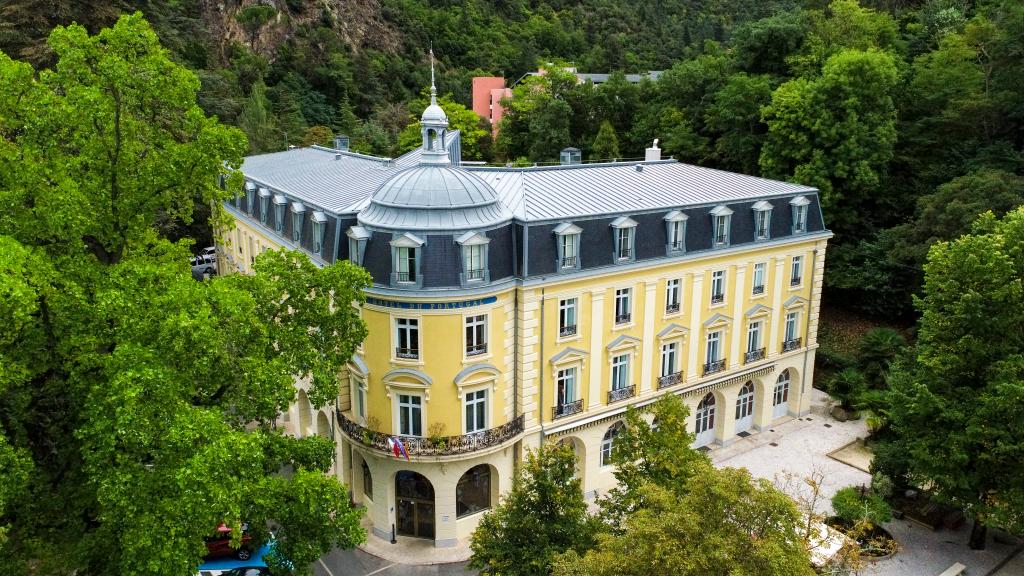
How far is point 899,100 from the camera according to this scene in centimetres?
4681

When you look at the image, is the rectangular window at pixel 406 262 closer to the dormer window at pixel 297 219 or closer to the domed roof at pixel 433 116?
the domed roof at pixel 433 116

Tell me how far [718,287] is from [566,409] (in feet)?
29.7

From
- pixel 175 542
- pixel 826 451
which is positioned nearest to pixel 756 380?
pixel 826 451

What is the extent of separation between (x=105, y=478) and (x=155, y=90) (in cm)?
915

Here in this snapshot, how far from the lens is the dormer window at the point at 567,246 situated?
25.3 meters

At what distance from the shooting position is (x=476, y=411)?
25.2 metres

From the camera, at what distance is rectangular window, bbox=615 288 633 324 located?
27.6 m

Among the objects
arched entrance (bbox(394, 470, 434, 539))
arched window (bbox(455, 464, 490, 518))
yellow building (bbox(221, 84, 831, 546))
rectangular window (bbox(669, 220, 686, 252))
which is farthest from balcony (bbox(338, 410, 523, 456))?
rectangular window (bbox(669, 220, 686, 252))

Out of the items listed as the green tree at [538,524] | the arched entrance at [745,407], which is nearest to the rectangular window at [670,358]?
the arched entrance at [745,407]

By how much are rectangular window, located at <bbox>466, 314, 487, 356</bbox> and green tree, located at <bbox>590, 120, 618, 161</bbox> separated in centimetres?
4149

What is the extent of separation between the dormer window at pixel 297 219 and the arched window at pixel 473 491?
1218 centimetres

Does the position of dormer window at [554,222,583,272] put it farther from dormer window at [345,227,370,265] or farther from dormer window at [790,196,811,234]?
dormer window at [790,196,811,234]

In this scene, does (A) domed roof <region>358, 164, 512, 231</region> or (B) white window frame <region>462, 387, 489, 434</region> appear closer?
(A) domed roof <region>358, 164, 512, 231</region>

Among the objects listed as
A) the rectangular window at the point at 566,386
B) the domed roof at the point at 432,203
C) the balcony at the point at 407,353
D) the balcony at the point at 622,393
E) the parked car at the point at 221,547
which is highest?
the domed roof at the point at 432,203
